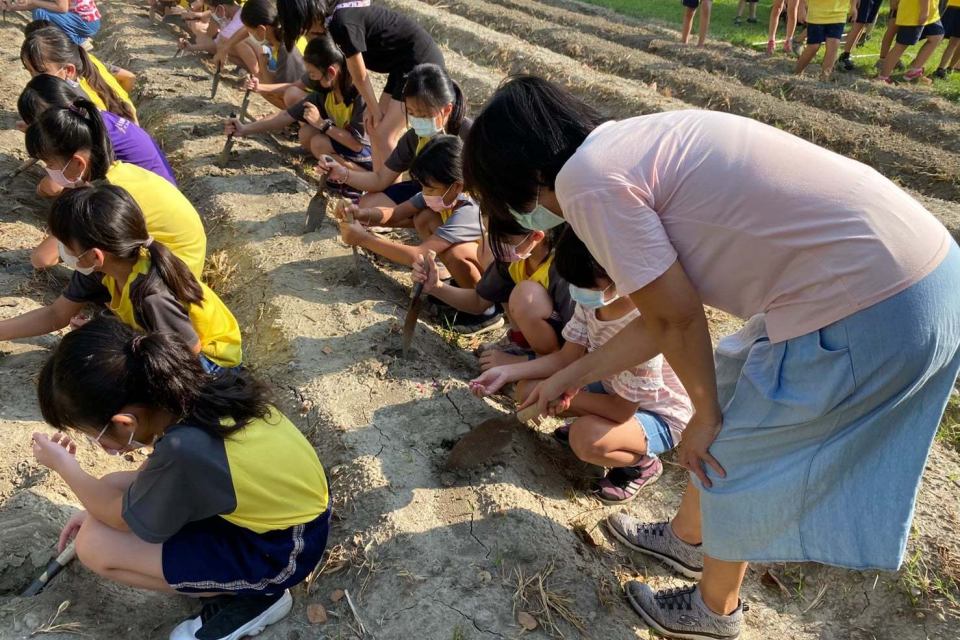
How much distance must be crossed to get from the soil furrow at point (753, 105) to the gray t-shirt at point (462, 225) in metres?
4.32

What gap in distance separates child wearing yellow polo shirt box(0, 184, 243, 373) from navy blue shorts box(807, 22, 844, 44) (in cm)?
799

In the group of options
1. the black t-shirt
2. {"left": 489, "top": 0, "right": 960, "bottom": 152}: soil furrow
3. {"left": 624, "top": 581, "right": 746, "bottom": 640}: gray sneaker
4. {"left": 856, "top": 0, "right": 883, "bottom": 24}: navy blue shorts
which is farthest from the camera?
{"left": 856, "top": 0, "right": 883, "bottom": 24}: navy blue shorts

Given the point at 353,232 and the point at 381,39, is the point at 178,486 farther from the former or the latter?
the point at 381,39

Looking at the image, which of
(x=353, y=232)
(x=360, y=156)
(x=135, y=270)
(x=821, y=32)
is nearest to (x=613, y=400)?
(x=353, y=232)

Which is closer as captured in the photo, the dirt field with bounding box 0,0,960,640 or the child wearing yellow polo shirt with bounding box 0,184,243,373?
the dirt field with bounding box 0,0,960,640

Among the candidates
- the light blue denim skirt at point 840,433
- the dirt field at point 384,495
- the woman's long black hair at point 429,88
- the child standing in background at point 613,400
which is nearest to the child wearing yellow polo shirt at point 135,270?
the dirt field at point 384,495

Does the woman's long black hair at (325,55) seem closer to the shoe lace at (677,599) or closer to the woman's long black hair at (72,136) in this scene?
the woman's long black hair at (72,136)

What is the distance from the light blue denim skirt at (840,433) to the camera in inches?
58.2

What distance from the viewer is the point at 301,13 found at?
4066 millimetres

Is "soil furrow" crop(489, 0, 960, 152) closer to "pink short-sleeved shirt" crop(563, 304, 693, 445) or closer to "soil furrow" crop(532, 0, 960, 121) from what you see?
"soil furrow" crop(532, 0, 960, 121)

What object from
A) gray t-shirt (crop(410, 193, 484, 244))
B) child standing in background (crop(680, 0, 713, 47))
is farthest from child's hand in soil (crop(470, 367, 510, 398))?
child standing in background (crop(680, 0, 713, 47))

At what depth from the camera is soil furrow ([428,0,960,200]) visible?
6086 millimetres

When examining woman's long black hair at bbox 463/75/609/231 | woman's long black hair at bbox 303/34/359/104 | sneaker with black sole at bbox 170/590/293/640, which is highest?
woman's long black hair at bbox 463/75/609/231

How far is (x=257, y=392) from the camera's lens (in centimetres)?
210
